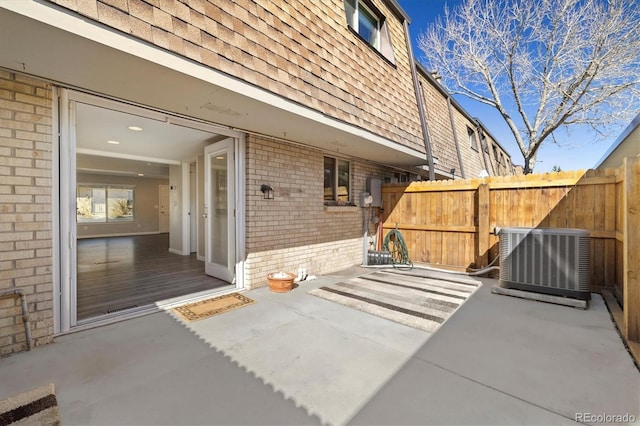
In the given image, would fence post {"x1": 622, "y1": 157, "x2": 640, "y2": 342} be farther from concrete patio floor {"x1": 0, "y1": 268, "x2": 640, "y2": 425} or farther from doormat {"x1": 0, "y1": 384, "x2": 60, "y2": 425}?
doormat {"x1": 0, "y1": 384, "x2": 60, "y2": 425}

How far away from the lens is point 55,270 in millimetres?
2873

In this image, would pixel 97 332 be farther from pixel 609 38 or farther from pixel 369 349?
pixel 609 38

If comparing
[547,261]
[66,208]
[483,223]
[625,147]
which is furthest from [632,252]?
[66,208]

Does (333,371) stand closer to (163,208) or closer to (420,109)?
(420,109)

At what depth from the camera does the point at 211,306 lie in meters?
3.89

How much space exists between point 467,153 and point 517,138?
13.6 feet

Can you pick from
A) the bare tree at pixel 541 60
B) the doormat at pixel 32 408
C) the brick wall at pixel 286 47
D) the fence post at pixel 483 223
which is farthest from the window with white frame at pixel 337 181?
the bare tree at pixel 541 60

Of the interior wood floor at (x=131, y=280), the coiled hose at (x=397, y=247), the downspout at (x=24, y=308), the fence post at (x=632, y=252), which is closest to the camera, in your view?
the downspout at (x=24, y=308)

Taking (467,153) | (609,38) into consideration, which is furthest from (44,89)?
(609,38)

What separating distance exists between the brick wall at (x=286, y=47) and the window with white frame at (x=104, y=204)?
12.9 meters

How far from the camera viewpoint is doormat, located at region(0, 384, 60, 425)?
5.89 feet

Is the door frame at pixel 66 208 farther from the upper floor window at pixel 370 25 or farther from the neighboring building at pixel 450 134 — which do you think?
the neighboring building at pixel 450 134

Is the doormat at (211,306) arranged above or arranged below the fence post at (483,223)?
below

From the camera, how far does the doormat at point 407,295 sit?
3568mm
